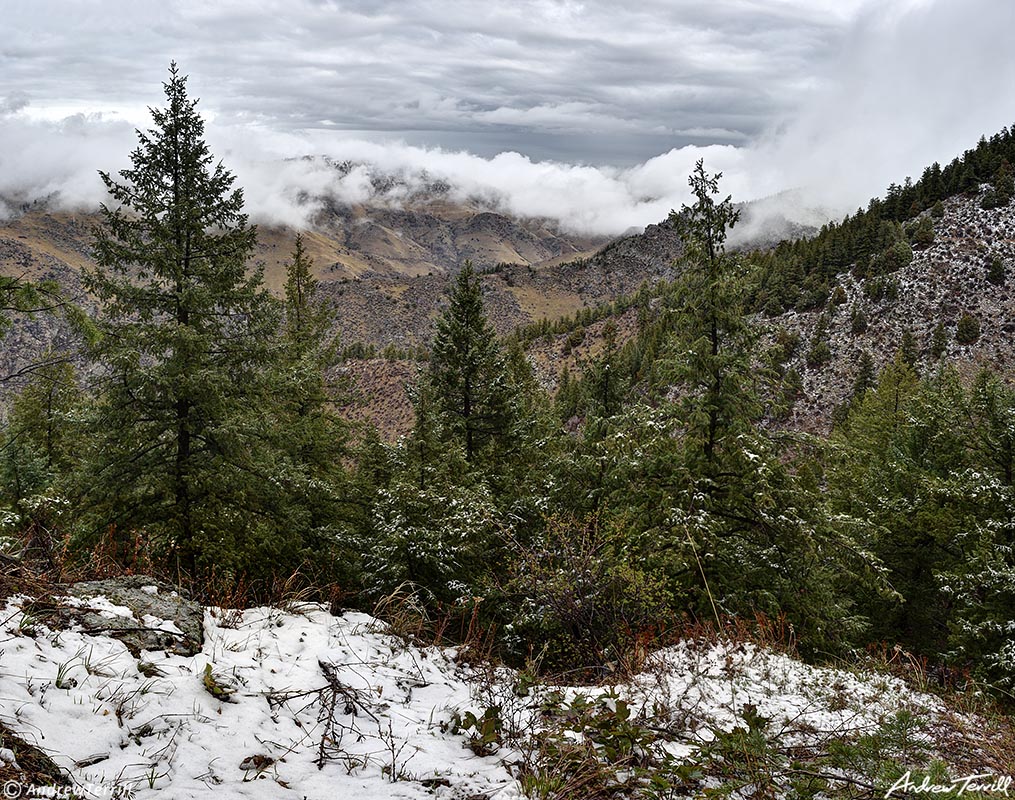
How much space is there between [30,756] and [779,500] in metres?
10.9

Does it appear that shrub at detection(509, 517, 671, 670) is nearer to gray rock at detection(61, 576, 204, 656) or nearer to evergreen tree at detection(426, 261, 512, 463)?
gray rock at detection(61, 576, 204, 656)

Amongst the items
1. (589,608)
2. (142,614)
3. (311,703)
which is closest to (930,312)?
(589,608)

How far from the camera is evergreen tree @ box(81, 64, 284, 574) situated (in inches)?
456

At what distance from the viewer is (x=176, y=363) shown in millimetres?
11484

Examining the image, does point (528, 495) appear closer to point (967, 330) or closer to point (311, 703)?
point (311, 703)

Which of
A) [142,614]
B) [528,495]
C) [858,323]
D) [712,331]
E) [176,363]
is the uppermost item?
[858,323]

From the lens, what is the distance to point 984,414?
15.2 meters

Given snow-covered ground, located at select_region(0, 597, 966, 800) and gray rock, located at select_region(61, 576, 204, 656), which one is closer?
snow-covered ground, located at select_region(0, 597, 966, 800)

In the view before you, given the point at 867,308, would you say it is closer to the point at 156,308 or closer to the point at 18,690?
the point at 156,308

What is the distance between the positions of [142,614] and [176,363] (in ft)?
25.7

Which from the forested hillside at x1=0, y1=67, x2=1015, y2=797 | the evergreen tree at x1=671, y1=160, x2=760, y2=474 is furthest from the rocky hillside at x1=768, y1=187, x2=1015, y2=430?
the evergreen tree at x1=671, y1=160, x2=760, y2=474

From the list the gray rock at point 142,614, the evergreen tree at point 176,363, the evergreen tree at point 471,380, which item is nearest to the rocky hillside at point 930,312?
the evergreen tree at point 471,380

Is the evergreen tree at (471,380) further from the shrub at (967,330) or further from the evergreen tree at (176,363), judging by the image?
the shrub at (967,330)

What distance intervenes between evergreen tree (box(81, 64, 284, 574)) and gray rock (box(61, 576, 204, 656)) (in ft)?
19.7
